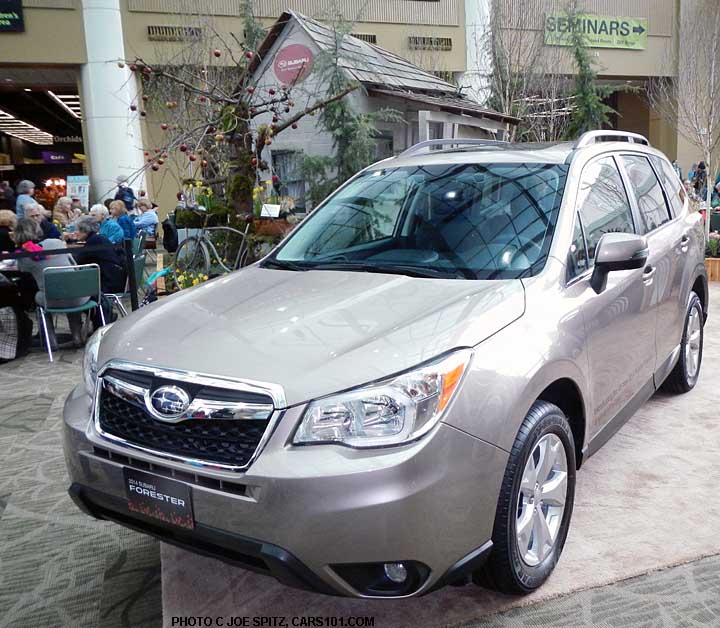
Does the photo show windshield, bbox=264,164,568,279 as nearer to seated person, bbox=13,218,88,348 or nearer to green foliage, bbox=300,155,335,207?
seated person, bbox=13,218,88,348

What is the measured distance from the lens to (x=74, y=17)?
19.3 metres

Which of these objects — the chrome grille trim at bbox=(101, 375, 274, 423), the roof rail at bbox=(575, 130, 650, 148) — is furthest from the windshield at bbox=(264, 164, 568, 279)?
the chrome grille trim at bbox=(101, 375, 274, 423)

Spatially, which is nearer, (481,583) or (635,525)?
(481,583)

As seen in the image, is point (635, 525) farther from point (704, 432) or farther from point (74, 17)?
point (74, 17)

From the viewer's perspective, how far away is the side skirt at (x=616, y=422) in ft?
10.0

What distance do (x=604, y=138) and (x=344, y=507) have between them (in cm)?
283

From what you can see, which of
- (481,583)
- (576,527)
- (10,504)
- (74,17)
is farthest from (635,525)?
(74,17)

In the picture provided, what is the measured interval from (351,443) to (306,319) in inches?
24.5

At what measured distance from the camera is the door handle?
3.51 m

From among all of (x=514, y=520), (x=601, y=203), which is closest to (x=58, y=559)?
(x=514, y=520)

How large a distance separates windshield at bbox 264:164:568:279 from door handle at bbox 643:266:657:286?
74 cm

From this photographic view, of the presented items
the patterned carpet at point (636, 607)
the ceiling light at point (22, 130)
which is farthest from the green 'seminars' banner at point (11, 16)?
the patterned carpet at point (636, 607)

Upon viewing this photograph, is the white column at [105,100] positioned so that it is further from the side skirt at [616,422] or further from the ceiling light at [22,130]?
the side skirt at [616,422]

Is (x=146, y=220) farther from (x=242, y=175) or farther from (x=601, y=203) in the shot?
(x=601, y=203)
